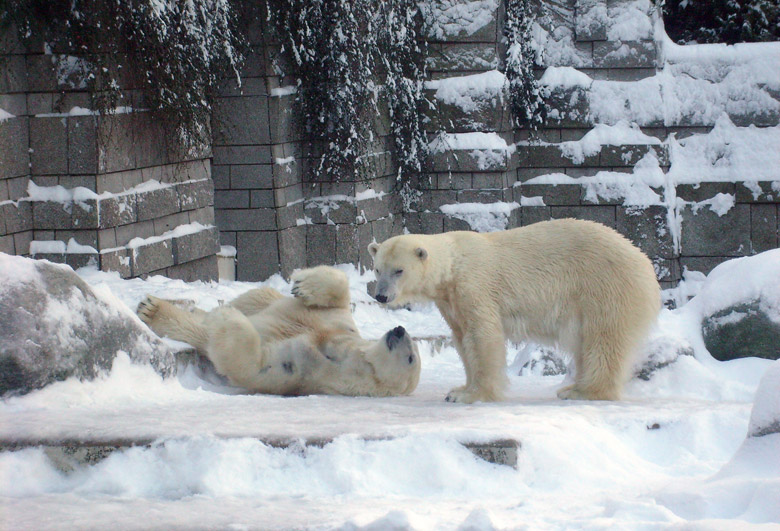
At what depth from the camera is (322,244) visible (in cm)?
737

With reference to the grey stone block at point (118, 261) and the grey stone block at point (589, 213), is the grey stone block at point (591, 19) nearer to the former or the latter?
the grey stone block at point (589, 213)

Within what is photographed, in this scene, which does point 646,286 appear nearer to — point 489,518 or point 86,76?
point 489,518

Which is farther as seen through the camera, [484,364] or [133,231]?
[133,231]

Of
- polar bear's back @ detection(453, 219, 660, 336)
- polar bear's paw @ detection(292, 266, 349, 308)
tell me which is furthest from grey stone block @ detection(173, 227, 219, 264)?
polar bear's back @ detection(453, 219, 660, 336)

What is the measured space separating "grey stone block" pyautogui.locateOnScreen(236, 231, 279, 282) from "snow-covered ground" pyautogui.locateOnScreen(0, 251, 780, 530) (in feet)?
10.7

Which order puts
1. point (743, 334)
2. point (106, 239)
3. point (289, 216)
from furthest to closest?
point (289, 216), point (106, 239), point (743, 334)

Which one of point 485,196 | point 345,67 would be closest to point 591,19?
point 485,196

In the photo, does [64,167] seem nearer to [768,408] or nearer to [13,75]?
[13,75]

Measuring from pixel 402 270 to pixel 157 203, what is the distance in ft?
7.50

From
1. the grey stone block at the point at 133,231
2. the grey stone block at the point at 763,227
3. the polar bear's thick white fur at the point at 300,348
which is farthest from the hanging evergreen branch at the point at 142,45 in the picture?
the grey stone block at the point at 763,227

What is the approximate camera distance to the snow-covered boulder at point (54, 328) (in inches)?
129

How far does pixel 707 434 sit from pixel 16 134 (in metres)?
3.95

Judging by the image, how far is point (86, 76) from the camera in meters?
5.22

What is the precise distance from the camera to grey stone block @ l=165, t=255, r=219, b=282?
20.0ft
